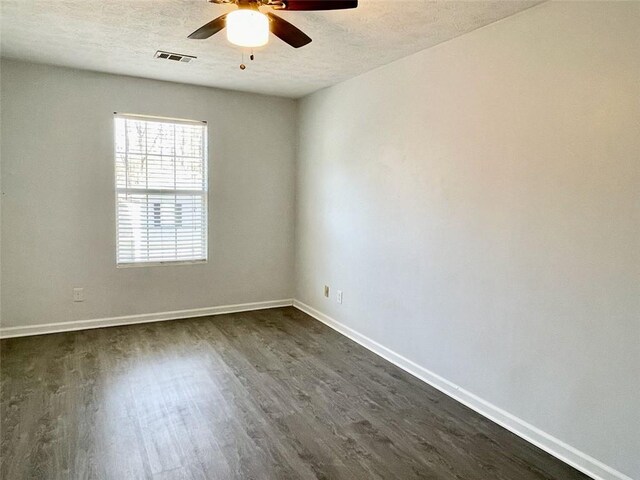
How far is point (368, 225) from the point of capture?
3787 mm

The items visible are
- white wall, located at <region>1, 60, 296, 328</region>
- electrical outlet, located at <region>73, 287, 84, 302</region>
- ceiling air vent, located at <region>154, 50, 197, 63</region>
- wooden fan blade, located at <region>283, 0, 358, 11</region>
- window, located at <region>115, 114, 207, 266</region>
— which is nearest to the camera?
wooden fan blade, located at <region>283, 0, 358, 11</region>

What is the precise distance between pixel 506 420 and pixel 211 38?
3.17 meters

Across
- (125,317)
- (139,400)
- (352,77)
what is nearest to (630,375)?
(139,400)

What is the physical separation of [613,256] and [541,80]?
102 cm

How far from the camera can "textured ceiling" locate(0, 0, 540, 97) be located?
98.1 inches

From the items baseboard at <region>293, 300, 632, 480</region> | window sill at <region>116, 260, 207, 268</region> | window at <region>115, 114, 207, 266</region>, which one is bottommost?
baseboard at <region>293, 300, 632, 480</region>

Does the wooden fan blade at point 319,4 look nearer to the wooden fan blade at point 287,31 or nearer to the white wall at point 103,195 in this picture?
the wooden fan blade at point 287,31

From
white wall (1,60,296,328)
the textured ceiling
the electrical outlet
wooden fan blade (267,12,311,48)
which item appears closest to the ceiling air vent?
the textured ceiling

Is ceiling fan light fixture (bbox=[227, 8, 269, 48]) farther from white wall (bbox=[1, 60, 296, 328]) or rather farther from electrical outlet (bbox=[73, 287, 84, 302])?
electrical outlet (bbox=[73, 287, 84, 302])

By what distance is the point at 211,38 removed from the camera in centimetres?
300

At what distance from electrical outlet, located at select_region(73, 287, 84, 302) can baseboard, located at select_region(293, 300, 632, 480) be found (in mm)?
2655

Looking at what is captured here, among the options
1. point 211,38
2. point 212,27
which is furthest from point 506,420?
point 211,38

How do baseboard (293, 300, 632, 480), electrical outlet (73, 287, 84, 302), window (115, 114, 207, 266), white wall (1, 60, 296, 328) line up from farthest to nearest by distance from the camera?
window (115, 114, 207, 266), electrical outlet (73, 287, 84, 302), white wall (1, 60, 296, 328), baseboard (293, 300, 632, 480)

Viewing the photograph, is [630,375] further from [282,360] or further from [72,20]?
[72,20]
